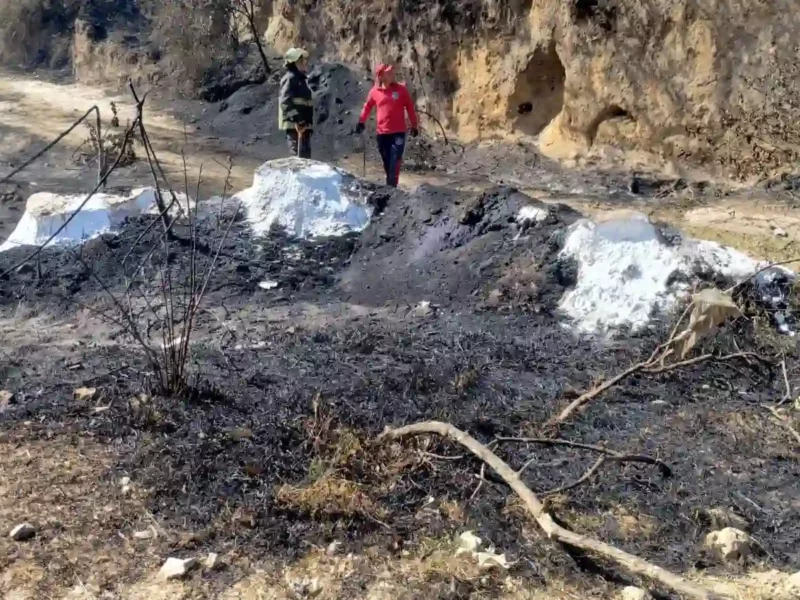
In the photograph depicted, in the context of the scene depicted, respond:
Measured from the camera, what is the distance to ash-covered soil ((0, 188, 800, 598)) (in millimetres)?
3322

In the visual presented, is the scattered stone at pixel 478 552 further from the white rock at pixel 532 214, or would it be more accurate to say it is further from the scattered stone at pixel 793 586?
the white rock at pixel 532 214

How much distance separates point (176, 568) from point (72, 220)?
477 cm

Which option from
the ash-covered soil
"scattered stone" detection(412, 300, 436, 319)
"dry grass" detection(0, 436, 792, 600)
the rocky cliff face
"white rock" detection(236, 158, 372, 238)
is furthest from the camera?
the rocky cliff face

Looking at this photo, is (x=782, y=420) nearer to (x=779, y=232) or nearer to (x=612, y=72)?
(x=779, y=232)

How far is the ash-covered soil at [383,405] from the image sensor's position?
10.9 feet

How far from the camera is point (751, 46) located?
28.7 feet

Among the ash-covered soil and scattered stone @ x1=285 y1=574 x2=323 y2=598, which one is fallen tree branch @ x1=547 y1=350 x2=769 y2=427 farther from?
scattered stone @ x1=285 y1=574 x2=323 y2=598

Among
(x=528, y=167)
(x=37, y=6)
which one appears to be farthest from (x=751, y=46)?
(x=37, y=6)

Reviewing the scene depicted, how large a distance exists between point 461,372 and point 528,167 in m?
5.88

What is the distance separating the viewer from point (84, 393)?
14.2ft

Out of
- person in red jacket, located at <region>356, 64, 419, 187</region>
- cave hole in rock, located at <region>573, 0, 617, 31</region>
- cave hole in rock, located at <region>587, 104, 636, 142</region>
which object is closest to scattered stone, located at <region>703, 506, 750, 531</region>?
person in red jacket, located at <region>356, 64, 419, 187</region>

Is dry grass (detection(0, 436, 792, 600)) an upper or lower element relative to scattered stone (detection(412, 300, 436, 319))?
lower

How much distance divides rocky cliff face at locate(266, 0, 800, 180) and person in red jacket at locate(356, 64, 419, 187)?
Result: 2781mm

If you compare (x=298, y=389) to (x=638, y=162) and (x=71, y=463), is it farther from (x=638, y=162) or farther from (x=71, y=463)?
(x=638, y=162)
